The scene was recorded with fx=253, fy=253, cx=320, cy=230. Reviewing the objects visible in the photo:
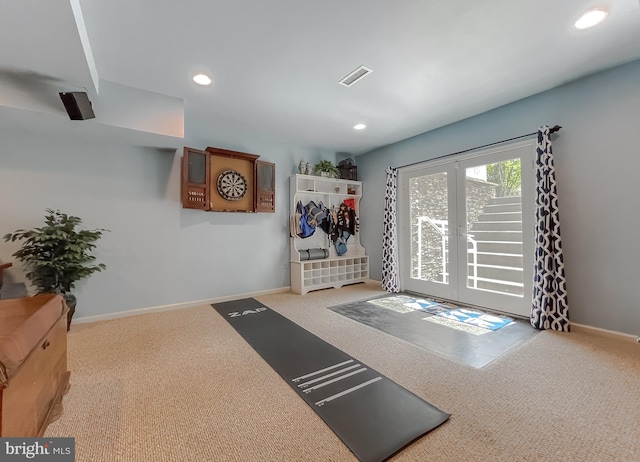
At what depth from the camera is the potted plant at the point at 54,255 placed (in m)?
2.53

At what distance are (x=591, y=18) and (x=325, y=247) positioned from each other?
4125 millimetres

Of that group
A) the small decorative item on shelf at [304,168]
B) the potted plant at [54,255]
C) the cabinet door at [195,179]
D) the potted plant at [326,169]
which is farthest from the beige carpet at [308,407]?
the potted plant at [326,169]

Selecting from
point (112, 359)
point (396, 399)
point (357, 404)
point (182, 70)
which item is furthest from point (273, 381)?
point (182, 70)

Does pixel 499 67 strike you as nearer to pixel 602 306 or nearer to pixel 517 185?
pixel 517 185

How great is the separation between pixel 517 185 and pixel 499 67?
4.65ft

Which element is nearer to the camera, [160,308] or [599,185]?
[599,185]

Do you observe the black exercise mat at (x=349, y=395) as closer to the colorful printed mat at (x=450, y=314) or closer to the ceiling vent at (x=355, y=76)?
the colorful printed mat at (x=450, y=314)

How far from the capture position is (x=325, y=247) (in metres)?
5.00

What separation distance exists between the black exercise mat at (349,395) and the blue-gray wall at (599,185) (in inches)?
96.1

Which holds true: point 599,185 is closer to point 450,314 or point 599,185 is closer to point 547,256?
point 547,256

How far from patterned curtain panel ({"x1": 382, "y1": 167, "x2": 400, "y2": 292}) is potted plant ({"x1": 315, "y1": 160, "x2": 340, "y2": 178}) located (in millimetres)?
981
